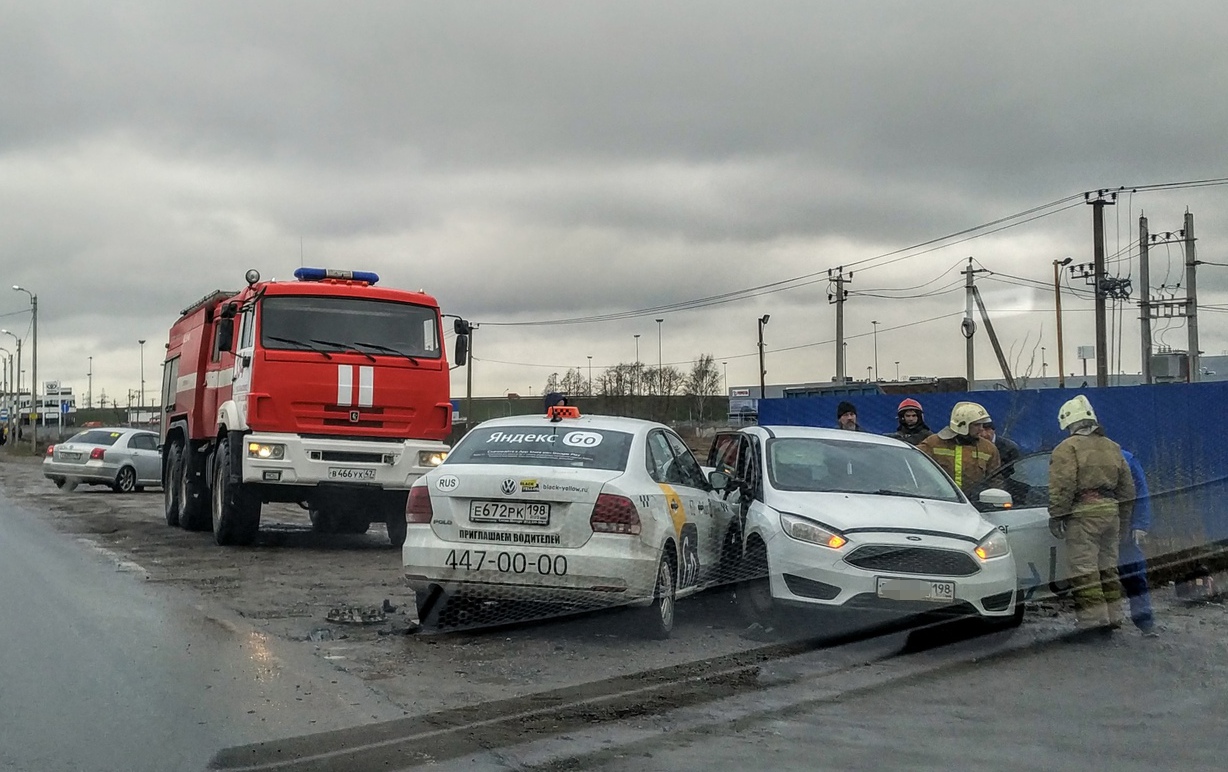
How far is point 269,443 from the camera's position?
42.9ft

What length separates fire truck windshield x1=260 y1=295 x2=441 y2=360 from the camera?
43.8 feet

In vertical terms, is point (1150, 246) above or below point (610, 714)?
above

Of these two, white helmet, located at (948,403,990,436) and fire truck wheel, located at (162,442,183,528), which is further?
fire truck wheel, located at (162,442,183,528)

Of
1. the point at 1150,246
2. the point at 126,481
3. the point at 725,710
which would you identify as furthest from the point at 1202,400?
the point at 1150,246

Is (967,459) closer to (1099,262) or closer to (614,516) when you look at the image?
(614,516)

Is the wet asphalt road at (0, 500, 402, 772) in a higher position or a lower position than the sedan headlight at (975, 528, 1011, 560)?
lower

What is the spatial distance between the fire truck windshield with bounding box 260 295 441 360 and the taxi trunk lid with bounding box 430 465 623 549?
5.91 meters

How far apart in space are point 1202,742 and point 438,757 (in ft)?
11.7

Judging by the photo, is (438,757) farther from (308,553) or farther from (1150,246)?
(1150,246)

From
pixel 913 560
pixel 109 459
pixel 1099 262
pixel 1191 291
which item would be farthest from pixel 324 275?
pixel 1191 291

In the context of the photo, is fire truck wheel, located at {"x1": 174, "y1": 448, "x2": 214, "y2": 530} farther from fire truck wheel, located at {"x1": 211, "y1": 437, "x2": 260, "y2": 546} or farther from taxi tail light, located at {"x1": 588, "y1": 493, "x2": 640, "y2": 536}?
taxi tail light, located at {"x1": 588, "y1": 493, "x2": 640, "y2": 536}

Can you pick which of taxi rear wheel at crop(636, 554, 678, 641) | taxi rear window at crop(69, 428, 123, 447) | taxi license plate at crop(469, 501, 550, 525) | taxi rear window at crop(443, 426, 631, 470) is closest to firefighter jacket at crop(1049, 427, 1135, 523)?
taxi rear wheel at crop(636, 554, 678, 641)

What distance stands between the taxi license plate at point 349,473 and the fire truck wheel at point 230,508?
1109 millimetres

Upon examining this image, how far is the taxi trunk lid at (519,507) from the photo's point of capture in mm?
7773
